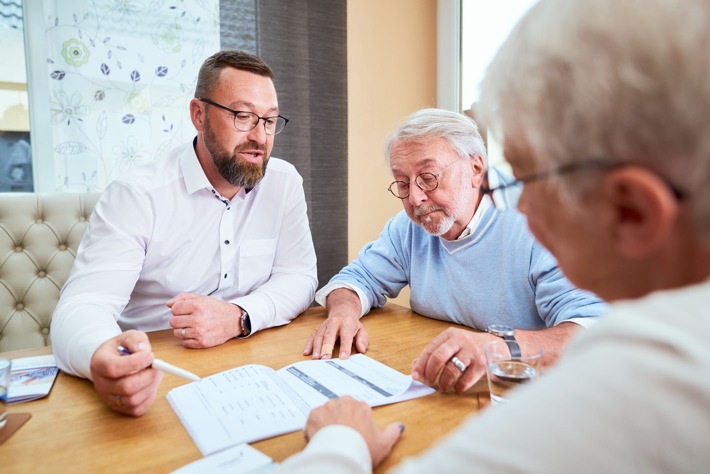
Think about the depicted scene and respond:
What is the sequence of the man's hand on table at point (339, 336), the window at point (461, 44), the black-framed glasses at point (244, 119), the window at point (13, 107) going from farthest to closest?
the window at point (461, 44)
the window at point (13, 107)
the black-framed glasses at point (244, 119)
the man's hand on table at point (339, 336)

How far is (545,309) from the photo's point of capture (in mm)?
1316

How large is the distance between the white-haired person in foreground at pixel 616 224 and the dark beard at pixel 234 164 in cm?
128

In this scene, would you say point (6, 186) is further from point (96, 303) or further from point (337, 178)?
point (337, 178)

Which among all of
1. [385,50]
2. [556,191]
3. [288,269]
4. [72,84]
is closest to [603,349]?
[556,191]

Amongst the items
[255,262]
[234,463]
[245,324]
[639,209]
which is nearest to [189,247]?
[255,262]

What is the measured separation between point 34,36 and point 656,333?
2.42 m

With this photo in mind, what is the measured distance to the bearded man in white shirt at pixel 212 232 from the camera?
1364mm

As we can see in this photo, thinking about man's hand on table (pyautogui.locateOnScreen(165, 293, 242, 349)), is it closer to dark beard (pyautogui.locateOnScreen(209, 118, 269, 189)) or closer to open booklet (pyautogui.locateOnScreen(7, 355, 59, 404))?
open booklet (pyautogui.locateOnScreen(7, 355, 59, 404))

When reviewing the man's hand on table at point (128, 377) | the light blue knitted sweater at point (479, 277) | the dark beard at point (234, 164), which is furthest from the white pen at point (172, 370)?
the dark beard at point (234, 164)

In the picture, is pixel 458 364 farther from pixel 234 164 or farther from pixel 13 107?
pixel 13 107

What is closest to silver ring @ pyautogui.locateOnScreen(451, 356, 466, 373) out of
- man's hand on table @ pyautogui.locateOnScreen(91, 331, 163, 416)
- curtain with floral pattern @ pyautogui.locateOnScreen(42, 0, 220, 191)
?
man's hand on table @ pyautogui.locateOnScreen(91, 331, 163, 416)

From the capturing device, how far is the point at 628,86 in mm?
393

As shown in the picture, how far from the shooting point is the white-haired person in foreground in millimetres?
331

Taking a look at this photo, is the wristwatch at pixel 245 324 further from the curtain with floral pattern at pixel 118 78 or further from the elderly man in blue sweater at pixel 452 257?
the curtain with floral pattern at pixel 118 78
